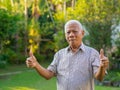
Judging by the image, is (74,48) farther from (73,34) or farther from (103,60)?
(103,60)

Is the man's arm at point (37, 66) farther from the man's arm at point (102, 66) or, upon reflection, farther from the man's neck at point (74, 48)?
the man's arm at point (102, 66)

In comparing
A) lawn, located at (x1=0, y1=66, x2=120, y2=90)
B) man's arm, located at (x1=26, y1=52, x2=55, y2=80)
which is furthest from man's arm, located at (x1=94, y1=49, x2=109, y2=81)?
lawn, located at (x1=0, y1=66, x2=120, y2=90)

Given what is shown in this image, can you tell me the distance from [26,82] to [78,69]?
9056 mm

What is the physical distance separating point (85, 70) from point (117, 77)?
8.56 metres

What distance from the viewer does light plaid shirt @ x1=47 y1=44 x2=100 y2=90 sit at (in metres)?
3.42

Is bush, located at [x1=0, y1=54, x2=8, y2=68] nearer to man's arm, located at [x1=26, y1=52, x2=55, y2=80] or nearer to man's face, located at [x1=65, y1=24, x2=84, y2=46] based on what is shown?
man's arm, located at [x1=26, y1=52, x2=55, y2=80]

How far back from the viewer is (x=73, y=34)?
3436 millimetres

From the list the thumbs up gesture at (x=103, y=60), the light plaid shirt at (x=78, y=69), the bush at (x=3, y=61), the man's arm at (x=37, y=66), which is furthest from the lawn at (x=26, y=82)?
the thumbs up gesture at (x=103, y=60)

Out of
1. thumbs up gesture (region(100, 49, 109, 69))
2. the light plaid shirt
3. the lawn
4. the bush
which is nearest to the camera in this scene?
thumbs up gesture (region(100, 49, 109, 69))

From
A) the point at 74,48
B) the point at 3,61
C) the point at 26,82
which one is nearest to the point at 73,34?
the point at 74,48

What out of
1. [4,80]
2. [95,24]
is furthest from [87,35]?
[4,80]

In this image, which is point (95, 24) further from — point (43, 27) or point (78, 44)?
point (78, 44)

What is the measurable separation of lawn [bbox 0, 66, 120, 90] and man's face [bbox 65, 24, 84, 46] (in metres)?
7.52

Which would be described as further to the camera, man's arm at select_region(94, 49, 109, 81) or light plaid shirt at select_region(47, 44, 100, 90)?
light plaid shirt at select_region(47, 44, 100, 90)
